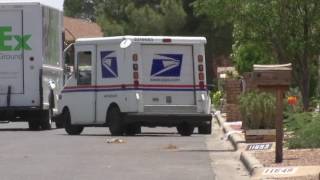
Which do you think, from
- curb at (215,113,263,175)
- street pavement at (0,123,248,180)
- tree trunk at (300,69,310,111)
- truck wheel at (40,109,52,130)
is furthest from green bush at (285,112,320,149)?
truck wheel at (40,109,52,130)

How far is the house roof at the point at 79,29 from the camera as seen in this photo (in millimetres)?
75925

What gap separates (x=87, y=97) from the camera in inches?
997

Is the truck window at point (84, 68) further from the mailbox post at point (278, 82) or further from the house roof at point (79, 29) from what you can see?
the house roof at point (79, 29)

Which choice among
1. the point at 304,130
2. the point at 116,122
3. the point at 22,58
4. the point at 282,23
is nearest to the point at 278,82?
the point at 304,130

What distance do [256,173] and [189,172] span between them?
4.21ft

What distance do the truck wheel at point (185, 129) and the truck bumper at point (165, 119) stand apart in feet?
1.50

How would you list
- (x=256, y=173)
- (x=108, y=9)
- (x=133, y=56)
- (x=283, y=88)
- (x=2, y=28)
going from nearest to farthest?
(x=256, y=173) < (x=283, y=88) < (x=133, y=56) < (x=2, y=28) < (x=108, y=9)

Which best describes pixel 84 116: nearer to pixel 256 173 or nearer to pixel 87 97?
pixel 87 97

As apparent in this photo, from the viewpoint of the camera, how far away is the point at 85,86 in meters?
25.3

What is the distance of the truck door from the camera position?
82.6 feet

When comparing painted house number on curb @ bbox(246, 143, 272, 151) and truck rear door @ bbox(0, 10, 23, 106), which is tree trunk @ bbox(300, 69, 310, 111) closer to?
painted house number on curb @ bbox(246, 143, 272, 151)

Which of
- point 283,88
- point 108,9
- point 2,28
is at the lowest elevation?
point 283,88

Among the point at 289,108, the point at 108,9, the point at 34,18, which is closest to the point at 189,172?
the point at 289,108

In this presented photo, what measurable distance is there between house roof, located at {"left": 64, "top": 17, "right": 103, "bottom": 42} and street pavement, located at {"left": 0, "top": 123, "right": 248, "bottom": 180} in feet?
171
